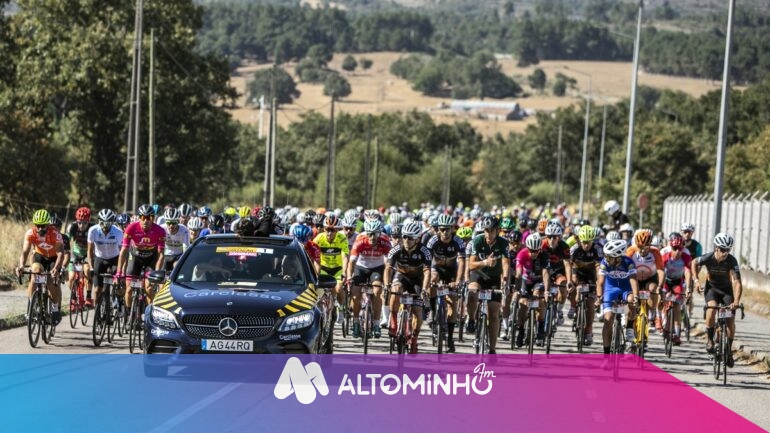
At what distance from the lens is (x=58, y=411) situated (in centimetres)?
1171

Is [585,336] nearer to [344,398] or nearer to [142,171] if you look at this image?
[344,398]

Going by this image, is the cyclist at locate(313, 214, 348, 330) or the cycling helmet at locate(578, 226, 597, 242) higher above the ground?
the cycling helmet at locate(578, 226, 597, 242)

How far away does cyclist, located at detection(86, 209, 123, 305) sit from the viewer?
2014 cm

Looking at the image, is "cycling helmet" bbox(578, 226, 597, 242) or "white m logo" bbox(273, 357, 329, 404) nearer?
"white m logo" bbox(273, 357, 329, 404)

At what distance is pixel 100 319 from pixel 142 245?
151 cm

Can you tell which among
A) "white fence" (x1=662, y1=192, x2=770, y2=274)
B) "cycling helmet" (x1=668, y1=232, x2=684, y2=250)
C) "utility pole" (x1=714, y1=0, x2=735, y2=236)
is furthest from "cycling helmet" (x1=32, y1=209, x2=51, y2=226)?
"white fence" (x1=662, y1=192, x2=770, y2=274)

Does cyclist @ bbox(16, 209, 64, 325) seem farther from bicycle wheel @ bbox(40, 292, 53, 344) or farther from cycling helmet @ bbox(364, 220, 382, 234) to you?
cycling helmet @ bbox(364, 220, 382, 234)

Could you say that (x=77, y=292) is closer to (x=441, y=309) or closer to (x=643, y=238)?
(x=441, y=309)

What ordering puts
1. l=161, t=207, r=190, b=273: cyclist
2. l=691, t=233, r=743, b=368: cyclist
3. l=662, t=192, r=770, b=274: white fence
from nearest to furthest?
1. l=691, t=233, r=743, b=368: cyclist
2. l=161, t=207, r=190, b=273: cyclist
3. l=662, t=192, r=770, b=274: white fence

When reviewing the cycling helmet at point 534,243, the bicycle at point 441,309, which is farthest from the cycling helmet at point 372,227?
the cycling helmet at point 534,243

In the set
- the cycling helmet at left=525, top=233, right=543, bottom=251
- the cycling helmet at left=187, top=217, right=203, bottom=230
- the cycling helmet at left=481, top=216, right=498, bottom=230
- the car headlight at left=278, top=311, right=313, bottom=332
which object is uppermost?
the cycling helmet at left=481, top=216, right=498, bottom=230

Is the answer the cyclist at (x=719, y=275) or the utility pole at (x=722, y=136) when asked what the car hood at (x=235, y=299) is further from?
the utility pole at (x=722, y=136)

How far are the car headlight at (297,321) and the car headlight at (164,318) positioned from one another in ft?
3.43

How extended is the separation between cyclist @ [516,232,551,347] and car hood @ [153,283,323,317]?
6137 mm
